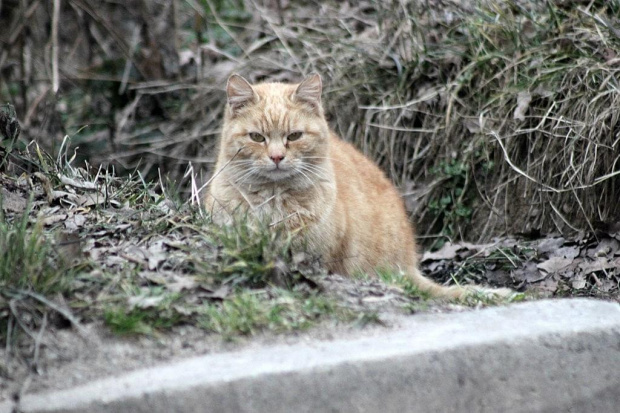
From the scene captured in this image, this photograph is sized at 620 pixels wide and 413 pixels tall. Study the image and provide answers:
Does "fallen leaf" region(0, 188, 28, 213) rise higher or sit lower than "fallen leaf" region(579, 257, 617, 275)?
higher

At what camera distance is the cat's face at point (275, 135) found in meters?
4.41

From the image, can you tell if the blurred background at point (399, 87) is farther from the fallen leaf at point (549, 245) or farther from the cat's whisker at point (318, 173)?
the cat's whisker at point (318, 173)

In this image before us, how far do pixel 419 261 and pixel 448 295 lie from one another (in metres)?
1.66

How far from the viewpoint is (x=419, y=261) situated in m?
5.52

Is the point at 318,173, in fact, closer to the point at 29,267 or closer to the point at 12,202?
the point at 12,202

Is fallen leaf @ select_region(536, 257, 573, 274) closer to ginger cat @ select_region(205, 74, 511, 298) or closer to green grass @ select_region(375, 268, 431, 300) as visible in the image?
ginger cat @ select_region(205, 74, 511, 298)

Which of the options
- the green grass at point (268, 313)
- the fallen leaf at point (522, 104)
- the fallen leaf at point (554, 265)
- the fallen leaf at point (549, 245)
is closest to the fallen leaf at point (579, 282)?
the fallen leaf at point (554, 265)

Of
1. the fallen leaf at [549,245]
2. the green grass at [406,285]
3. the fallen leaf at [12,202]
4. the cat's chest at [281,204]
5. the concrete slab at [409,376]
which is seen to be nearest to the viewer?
the concrete slab at [409,376]

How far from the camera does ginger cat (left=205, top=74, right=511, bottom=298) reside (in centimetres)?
433

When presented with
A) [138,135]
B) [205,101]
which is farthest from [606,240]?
[138,135]

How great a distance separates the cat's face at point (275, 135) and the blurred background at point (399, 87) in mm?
927

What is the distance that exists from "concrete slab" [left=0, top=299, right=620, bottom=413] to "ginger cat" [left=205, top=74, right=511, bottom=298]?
4.03 feet

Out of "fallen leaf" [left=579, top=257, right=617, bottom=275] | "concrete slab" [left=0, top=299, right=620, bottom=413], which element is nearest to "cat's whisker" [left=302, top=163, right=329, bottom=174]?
"concrete slab" [left=0, top=299, right=620, bottom=413]

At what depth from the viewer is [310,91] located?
15.2 feet
